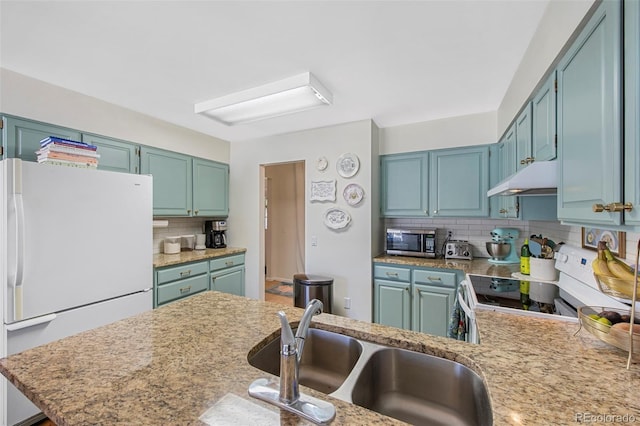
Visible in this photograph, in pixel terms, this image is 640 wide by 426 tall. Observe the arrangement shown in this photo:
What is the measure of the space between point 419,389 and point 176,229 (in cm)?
326

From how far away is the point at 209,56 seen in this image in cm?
174

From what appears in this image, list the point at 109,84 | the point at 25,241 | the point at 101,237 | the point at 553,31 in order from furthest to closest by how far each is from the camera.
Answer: the point at 109,84
the point at 101,237
the point at 25,241
the point at 553,31

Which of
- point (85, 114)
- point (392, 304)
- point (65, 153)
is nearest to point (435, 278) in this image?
point (392, 304)

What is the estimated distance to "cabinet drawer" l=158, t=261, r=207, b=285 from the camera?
254cm

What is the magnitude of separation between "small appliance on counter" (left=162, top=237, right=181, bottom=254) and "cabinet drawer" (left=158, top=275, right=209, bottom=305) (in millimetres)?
478

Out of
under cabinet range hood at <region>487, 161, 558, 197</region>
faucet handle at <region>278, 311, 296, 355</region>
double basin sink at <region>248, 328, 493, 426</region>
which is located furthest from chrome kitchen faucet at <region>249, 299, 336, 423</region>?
under cabinet range hood at <region>487, 161, 558, 197</region>

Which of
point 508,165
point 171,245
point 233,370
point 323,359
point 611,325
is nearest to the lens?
point 233,370

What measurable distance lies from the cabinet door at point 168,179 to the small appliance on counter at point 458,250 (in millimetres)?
3009

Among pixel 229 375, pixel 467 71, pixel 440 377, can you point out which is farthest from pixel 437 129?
pixel 229 375

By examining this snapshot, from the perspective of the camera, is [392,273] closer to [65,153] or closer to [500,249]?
[500,249]

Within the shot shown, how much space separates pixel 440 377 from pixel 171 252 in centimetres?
303

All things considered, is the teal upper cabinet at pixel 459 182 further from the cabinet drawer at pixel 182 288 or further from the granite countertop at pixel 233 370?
the cabinet drawer at pixel 182 288

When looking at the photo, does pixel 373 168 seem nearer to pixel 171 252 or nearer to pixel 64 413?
pixel 171 252

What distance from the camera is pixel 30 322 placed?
5.27ft
